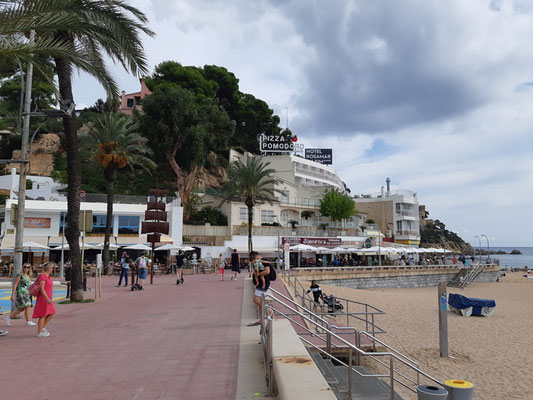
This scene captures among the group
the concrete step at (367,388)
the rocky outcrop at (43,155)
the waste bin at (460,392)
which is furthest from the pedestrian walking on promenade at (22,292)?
the rocky outcrop at (43,155)

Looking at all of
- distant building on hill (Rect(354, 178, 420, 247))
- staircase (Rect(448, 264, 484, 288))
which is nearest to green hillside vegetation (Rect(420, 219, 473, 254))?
distant building on hill (Rect(354, 178, 420, 247))

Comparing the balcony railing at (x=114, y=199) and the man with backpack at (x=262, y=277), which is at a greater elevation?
the balcony railing at (x=114, y=199)

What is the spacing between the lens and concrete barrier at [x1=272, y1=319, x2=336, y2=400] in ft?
11.0

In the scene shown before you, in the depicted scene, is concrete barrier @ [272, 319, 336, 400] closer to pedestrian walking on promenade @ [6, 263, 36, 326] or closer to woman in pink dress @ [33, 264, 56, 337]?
woman in pink dress @ [33, 264, 56, 337]

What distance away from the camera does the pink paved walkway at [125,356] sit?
16.8ft

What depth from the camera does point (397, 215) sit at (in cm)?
7006

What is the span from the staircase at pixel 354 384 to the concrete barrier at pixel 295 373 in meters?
1.45

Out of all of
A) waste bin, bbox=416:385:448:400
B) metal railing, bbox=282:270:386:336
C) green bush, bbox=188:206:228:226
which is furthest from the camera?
green bush, bbox=188:206:228:226

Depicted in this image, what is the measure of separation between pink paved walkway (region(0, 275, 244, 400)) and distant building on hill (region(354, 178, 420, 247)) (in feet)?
200

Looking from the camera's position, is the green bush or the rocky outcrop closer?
the green bush

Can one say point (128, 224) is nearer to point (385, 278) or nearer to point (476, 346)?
point (385, 278)

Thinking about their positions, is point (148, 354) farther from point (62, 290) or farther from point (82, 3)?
point (62, 290)

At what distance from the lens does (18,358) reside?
21.8ft

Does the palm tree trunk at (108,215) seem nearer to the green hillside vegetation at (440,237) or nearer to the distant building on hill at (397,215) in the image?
the distant building on hill at (397,215)
